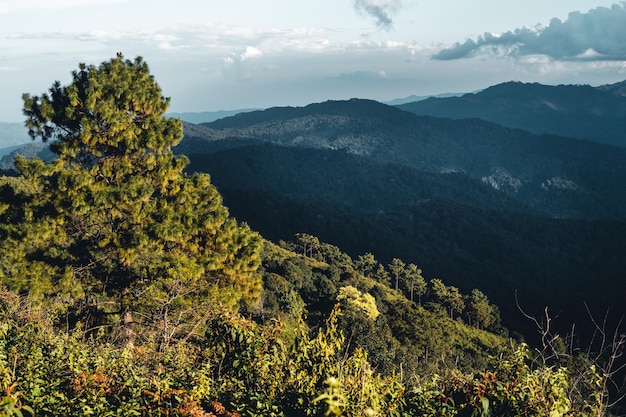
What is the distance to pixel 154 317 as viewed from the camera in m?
13.7

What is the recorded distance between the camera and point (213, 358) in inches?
310

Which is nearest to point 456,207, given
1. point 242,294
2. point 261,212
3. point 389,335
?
point 261,212

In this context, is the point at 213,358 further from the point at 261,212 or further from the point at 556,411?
the point at 261,212

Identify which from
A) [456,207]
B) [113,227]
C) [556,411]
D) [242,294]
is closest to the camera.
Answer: [556,411]

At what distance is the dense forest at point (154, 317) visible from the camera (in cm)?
584

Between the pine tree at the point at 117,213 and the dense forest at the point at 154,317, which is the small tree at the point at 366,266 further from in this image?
the pine tree at the point at 117,213

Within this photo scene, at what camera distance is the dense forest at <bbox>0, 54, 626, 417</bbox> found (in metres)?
5.84

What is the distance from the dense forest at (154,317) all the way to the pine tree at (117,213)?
0.16 ft

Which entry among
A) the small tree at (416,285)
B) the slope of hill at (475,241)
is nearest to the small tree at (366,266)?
the small tree at (416,285)

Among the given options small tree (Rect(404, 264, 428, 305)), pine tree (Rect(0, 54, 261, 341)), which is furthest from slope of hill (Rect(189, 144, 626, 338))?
pine tree (Rect(0, 54, 261, 341))

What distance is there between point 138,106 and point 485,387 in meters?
13.1

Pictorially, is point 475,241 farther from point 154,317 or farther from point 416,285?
point 154,317

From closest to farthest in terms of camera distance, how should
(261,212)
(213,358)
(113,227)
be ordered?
(213,358)
(113,227)
(261,212)

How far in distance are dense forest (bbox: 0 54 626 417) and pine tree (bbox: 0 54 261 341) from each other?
0.16ft
